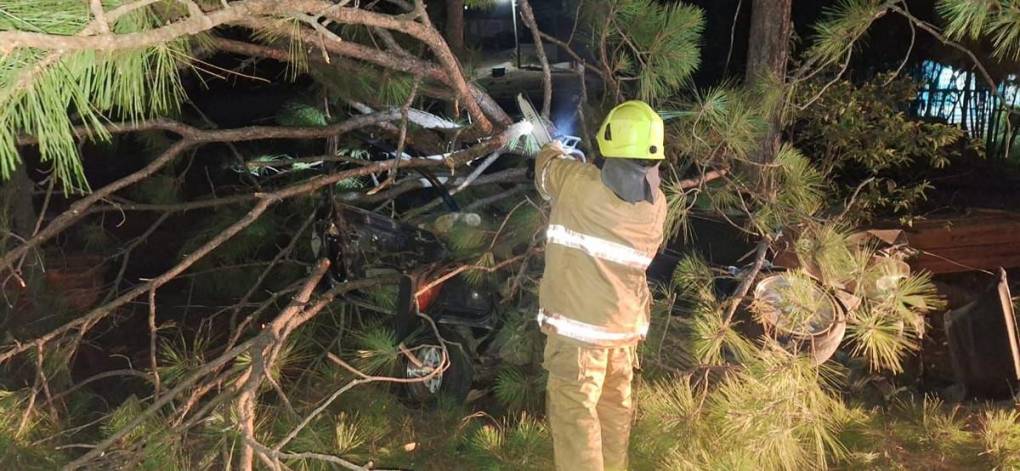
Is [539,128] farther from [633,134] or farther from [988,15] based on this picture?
[988,15]

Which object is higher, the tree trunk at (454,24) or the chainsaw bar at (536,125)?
the tree trunk at (454,24)

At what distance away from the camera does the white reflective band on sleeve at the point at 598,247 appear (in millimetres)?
2389

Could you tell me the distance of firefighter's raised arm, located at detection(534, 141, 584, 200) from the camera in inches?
94.9

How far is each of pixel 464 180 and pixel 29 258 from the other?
2410mm

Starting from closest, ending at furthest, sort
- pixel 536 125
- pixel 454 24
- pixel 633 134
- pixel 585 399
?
pixel 633 134 < pixel 585 399 < pixel 536 125 < pixel 454 24

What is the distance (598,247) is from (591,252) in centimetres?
3

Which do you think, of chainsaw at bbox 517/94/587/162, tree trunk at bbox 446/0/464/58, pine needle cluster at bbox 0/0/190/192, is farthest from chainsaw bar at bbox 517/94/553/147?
tree trunk at bbox 446/0/464/58

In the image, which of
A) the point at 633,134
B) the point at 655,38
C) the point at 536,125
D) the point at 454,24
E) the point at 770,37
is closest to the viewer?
the point at 633,134

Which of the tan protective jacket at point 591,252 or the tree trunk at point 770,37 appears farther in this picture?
the tree trunk at point 770,37

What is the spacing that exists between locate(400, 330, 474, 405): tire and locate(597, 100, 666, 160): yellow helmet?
174 centimetres

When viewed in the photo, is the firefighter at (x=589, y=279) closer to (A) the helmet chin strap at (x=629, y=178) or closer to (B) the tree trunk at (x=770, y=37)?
(A) the helmet chin strap at (x=629, y=178)

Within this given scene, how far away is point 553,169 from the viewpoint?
8.01 ft

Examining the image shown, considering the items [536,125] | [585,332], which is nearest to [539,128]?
[536,125]

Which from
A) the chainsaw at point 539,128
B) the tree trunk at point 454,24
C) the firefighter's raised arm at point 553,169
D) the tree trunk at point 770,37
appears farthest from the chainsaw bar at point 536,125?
the tree trunk at point 454,24
